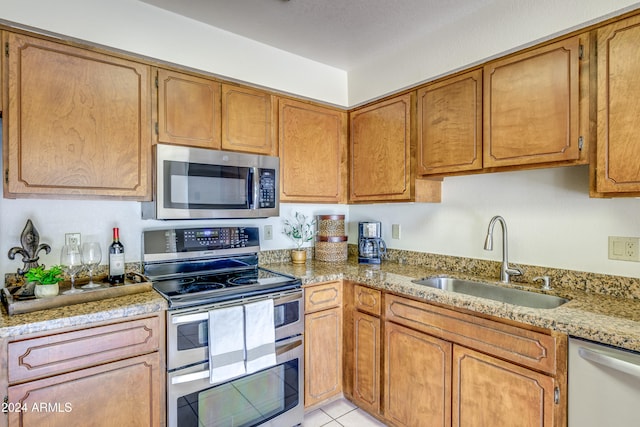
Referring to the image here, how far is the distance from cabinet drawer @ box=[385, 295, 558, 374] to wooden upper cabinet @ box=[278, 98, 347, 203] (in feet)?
3.17

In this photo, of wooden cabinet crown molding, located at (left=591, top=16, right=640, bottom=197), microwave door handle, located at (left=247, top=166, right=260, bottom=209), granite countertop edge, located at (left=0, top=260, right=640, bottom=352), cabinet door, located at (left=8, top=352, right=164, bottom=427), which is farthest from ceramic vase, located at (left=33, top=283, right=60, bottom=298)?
wooden cabinet crown molding, located at (left=591, top=16, right=640, bottom=197)

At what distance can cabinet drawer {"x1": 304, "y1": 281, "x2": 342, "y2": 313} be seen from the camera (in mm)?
2080

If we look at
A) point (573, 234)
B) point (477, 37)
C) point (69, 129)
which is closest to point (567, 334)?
point (573, 234)

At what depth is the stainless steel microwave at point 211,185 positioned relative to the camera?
6.10ft

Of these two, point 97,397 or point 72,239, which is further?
point 72,239

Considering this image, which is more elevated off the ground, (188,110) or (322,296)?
(188,110)

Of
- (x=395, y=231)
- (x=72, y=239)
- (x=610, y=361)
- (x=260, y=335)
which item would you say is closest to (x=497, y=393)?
(x=610, y=361)

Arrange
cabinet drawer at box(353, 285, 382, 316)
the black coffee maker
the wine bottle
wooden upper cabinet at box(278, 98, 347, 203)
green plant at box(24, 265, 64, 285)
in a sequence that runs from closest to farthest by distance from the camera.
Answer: green plant at box(24, 265, 64, 285) → the wine bottle → cabinet drawer at box(353, 285, 382, 316) → wooden upper cabinet at box(278, 98, 347, 203) → the black coffee maker

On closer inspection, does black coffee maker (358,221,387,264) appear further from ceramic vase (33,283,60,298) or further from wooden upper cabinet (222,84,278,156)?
ceramic vase (33,283,60,298)

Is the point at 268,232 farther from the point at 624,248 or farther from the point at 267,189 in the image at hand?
the point at 624,248

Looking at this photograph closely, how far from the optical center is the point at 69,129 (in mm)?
1645

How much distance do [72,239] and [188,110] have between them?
95 centimetres

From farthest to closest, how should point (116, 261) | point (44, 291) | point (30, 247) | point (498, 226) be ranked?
point (498, 226), point (116, 261), point (30, 247), point (44, 291)

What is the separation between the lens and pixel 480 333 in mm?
1522
